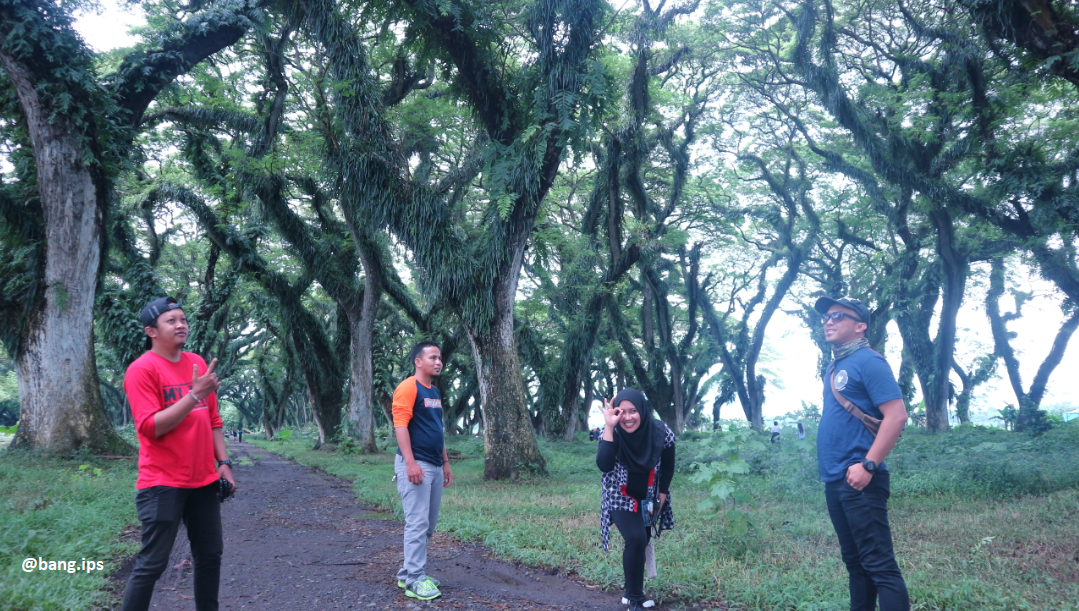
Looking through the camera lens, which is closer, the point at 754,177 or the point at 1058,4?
the point at 1058,4

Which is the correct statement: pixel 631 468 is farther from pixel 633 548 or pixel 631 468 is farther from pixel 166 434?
pixel 166 434

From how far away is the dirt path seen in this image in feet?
15.9

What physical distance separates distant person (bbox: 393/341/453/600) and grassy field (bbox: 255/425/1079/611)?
1.51 m

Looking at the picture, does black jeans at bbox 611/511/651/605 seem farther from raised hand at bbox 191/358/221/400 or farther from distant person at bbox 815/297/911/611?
raised hand at bbox 191/358/221/400

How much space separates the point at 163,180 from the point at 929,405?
2329 centimetres

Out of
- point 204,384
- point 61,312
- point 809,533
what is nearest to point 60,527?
point 204,384

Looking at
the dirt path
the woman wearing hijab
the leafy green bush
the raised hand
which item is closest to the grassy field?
the leafy green bush

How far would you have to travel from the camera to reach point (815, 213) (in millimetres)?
22406

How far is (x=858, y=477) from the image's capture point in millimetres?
3584

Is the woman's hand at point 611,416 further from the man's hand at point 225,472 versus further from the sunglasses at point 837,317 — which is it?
the man's hand at point 225,472

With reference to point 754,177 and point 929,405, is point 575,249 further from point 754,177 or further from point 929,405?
point 929,405

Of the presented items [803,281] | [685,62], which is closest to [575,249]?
[685,62]

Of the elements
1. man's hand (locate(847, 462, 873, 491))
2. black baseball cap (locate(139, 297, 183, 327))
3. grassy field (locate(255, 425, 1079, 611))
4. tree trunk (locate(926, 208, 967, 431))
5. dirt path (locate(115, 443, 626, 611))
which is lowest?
dirt path (locate(115, 443, 626, 611))

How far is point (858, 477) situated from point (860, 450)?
229 millimetres
